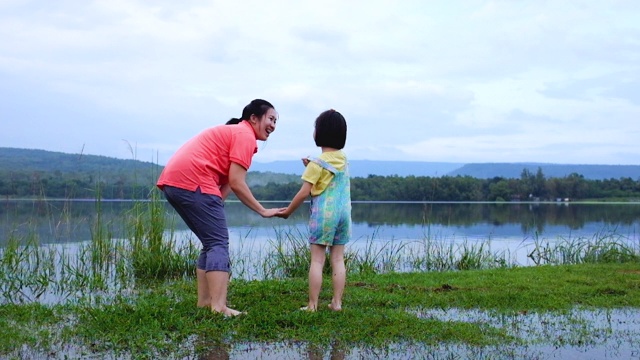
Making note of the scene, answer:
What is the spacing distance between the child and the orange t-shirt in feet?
1.73

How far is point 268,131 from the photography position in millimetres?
5082

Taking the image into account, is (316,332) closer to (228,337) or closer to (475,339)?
(228,337)

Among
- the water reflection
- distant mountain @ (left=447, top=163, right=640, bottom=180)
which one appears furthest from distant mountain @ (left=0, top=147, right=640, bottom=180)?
the water reflection

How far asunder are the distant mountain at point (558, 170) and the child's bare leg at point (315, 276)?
254 feet

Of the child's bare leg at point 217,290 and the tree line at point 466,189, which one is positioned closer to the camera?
the child's bare leg at point 217,290

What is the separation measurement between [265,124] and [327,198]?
0.80 metres

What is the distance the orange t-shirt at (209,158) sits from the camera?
4.74 m

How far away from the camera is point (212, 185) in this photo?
4809 mm

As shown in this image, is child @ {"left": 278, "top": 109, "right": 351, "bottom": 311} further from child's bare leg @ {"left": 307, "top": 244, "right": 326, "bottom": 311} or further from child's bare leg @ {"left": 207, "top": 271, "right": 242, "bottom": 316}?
child's bare leg @ {"left": 207, "top": 271, "right": 242, "bottom": 316}

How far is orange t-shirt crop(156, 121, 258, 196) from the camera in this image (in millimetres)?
4738

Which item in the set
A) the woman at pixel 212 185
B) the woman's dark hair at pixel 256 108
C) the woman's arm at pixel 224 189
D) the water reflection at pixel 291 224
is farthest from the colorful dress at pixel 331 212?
the water reflection at pixel 291 224

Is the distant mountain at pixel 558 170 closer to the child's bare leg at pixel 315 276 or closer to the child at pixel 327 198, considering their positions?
the child at pixel 327 198

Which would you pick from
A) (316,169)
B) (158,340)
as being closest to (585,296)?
(316,169)

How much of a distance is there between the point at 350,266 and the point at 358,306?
11.7 ft
